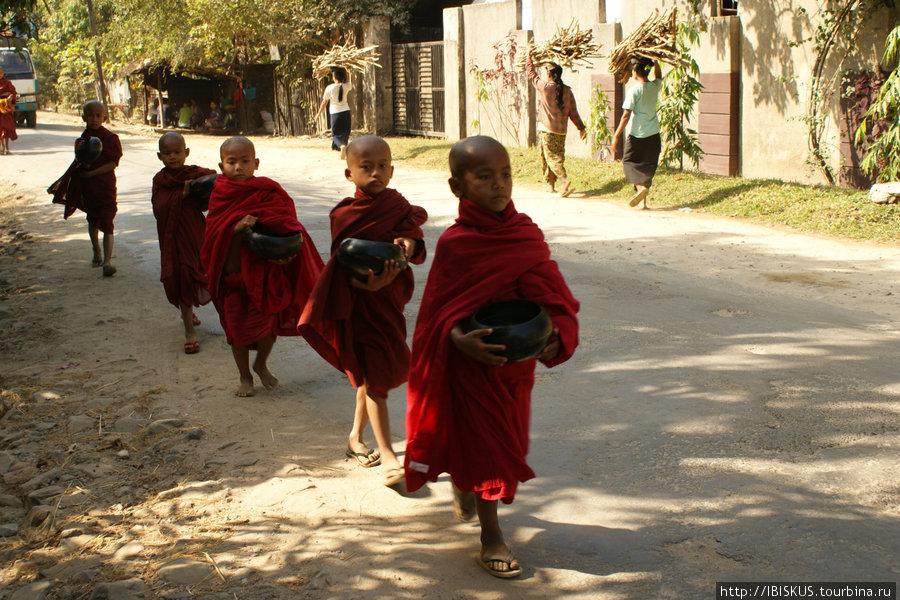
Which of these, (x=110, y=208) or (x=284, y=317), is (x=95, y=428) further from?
(x=110, y=208)

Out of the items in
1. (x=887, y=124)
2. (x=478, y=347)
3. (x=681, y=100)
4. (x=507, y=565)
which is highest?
(x=681, y=100)

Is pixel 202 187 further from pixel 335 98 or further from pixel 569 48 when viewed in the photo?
pixel 335 98

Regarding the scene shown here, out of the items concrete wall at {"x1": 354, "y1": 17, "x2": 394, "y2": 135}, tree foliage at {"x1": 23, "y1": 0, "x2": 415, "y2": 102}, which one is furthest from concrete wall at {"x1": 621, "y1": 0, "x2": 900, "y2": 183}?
tree foliage at {"x1": 23, "y1": 0, "x2": 415, "y2": 102}

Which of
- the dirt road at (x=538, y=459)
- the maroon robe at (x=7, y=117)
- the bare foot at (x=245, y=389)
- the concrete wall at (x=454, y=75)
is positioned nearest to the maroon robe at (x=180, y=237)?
the dirt road at (x=538, y=459)

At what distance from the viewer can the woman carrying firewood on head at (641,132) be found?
37.4 ft

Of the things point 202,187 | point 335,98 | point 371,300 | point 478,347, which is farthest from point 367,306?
point 335,98

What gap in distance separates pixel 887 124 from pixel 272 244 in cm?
858

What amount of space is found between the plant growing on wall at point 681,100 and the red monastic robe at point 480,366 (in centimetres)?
975

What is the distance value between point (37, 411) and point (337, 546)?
2.85 meters

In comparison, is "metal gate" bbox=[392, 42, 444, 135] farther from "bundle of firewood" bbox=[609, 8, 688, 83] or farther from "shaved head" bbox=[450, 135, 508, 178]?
"shaved head" bbox=[450, 135, 508, 178]

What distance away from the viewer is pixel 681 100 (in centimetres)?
1257

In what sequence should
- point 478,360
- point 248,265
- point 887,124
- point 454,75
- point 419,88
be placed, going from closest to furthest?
point 478,360 < point 248,265 < point 887,124 < point 454,75 < point 419,88

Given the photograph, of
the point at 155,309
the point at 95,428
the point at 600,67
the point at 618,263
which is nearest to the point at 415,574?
the point at 95,428

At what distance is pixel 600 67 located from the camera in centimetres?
1533
